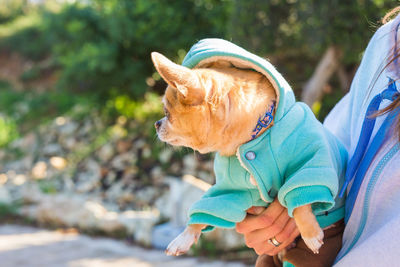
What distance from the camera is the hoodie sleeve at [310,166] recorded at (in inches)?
51.6

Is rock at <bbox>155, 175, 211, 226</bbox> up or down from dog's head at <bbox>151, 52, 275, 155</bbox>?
down

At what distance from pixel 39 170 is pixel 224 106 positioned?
27.9 ft

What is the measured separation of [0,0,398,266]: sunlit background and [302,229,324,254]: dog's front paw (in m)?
3.91

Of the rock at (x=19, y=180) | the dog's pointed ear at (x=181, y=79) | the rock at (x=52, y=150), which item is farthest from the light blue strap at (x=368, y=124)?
the rock at (x=52, y=150)

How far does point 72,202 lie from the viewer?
7258 millimetres

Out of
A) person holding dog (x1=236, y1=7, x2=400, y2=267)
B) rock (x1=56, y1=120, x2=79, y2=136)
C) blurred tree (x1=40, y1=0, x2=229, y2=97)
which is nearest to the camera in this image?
person holding dog (x1=236, y1=7, x2=400, y2=267)

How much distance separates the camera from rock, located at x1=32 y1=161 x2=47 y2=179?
9.09 m

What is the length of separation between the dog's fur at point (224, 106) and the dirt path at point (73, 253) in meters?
3.87

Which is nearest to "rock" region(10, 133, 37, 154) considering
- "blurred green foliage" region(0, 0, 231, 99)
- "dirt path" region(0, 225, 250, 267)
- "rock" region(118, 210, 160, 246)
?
"blurred green foliage" region(0, 0, 231, 99)

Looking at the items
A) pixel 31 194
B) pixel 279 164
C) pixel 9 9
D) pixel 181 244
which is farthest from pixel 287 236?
pixel 9 9

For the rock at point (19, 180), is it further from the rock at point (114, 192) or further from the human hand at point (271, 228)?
the human hand at point (271, 228)

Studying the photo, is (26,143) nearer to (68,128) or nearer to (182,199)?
(68,128)

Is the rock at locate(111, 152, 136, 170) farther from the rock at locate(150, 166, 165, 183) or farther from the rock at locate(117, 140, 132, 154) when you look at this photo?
the rock at locate(150, 166, 165, 183)

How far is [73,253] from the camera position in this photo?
6.01 metres
